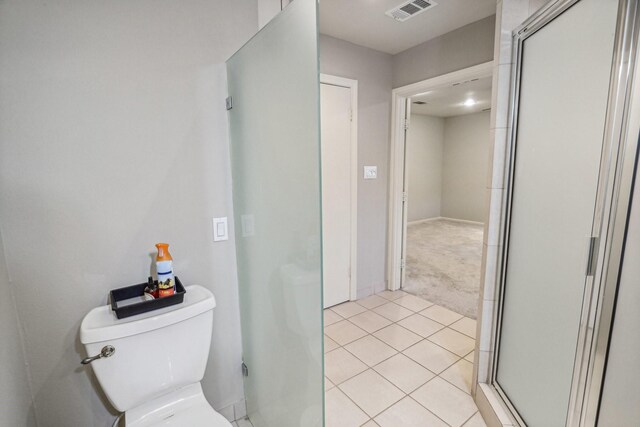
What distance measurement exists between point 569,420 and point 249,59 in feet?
6.28

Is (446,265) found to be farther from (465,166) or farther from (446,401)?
(465,166)

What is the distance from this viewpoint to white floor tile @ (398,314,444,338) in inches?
99.7

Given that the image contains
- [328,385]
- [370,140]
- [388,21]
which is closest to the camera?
[328,385]

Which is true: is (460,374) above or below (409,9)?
below

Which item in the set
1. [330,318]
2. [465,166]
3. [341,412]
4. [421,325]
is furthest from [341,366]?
[465,166]

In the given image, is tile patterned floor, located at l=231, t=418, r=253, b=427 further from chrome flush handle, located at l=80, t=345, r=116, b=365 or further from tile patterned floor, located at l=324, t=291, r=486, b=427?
chrome flush handle, located at l=80, t=345, r=116, b=365

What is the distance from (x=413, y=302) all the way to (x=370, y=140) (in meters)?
1.75

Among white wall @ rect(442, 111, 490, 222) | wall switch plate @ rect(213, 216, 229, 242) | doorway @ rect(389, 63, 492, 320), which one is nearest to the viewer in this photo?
wall switch plate @ rect(213, 216, 229, 242)

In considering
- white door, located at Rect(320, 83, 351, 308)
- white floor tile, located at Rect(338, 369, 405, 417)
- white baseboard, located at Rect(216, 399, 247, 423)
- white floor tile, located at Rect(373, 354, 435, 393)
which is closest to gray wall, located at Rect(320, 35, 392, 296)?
white door, located at Rect(320, 83, 351, 308)

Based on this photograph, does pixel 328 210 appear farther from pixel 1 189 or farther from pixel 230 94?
pixel 1 189

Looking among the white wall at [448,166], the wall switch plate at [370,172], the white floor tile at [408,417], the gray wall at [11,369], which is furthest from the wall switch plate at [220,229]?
the white wall at [448,166]

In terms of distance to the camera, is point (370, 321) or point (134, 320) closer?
point (134, 320)

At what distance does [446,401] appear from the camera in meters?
1.78

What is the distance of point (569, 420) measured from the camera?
1.14m
